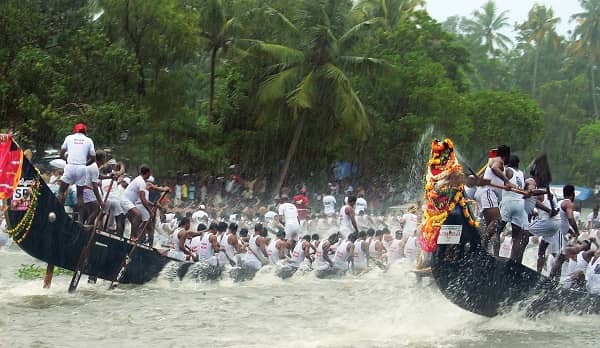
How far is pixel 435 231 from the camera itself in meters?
11.2

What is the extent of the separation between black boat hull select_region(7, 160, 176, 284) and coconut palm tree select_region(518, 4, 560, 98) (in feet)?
146

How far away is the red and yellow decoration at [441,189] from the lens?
11133mm

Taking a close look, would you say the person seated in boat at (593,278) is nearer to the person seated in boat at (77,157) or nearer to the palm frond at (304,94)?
the person seated in boat at (77,157)

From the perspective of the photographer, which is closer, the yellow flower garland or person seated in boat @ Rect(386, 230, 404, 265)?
the yellow flower garland

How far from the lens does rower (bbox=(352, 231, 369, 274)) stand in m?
17.9

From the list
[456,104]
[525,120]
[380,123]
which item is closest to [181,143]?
[380,123]

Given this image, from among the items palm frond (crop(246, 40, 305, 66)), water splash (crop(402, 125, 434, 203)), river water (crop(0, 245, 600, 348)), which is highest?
palm frond (crop(246, 40, 305, 66))

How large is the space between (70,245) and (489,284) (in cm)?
620

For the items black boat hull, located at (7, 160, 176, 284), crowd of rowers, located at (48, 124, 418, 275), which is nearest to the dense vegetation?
crowd of rowers, located at (48, 124, 418, 275)

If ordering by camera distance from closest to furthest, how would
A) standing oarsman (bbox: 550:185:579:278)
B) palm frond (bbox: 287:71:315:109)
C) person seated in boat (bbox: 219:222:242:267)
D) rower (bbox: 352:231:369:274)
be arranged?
standing oarsman (bbox: 550:185:579:278)
person seated in boat (bbox: 219:222:242:267)
rower (bbox: 352:231:369:274)
palm frond (bbox: 287:71:315:109)

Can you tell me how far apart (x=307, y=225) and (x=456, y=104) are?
10.6 meters

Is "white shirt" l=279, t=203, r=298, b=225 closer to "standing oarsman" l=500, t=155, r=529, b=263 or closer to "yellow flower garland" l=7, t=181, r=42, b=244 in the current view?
"yellow flower garland" l=7, t=181, r=42, b=244

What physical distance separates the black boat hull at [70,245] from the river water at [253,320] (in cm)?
36

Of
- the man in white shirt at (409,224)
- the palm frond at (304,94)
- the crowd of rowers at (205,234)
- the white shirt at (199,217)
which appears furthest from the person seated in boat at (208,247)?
the palm frond at (304,94)
